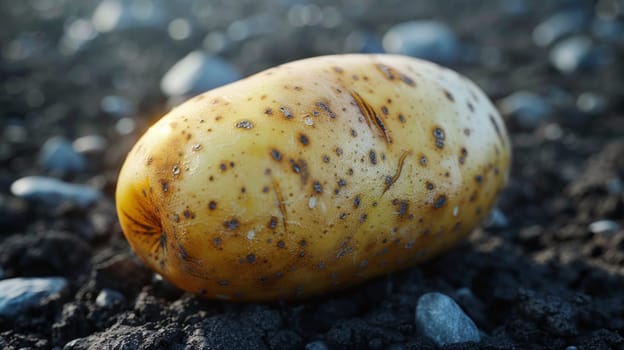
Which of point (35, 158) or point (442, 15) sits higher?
point (442, 15)

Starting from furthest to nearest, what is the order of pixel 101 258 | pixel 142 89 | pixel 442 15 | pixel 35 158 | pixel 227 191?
pixel 442 15 → pixel 142 89 → pixel 35 158 → pixel 101 258 → pixel 227 191

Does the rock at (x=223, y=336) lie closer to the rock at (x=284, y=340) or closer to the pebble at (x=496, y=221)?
the rock at (x=284, y=340)

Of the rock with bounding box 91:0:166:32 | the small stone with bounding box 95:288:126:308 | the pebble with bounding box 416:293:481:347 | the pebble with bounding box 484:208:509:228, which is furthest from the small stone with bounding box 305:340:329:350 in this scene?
the rock with bounding box 91:0:166:32

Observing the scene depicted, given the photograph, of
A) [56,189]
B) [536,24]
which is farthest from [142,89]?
[536,24]

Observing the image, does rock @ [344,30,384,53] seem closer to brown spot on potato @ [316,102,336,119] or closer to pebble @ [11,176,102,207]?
pebble @ [11,176,102,207]

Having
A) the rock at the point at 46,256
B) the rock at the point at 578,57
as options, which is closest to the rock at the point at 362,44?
the rock at the point at 578,57

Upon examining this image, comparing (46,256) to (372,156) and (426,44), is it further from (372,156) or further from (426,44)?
(426,44)

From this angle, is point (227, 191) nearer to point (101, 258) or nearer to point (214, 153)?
point (214, 153)

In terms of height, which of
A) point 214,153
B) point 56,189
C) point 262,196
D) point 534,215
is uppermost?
point 214,153
